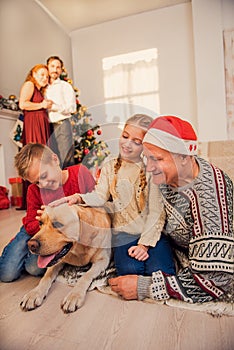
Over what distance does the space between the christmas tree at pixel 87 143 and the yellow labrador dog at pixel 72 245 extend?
0.12 m

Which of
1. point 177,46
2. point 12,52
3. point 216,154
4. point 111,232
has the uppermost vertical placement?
point 12,52

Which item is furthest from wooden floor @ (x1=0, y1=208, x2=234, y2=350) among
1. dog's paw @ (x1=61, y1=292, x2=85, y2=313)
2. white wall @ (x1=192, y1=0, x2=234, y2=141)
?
white wall @ (x1=192, y1=0, x2=234, y2=141)

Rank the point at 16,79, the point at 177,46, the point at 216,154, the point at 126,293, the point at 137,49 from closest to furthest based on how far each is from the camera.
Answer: the point at 126,293, the point at 137,49, the point at 216,154, the point at 177,46, the point at 16,79

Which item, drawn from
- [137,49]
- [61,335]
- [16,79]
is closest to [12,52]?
[16,79]

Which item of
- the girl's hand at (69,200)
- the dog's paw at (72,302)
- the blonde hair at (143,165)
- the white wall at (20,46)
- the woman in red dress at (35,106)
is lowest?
the dog's paw at (72,302)

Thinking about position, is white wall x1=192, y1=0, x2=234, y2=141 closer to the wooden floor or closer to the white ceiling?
the white ceiling

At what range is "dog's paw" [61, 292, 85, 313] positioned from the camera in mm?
457

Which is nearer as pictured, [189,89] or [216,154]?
[216,154]

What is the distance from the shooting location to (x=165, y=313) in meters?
0.45

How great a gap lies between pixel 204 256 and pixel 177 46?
98 centimetres

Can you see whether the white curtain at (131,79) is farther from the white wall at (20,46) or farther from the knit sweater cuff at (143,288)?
the knit sweater cuff at (143,288)

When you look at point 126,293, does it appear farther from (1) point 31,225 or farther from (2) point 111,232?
(1) point 31,225

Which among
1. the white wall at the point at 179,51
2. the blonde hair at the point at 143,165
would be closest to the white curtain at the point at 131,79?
the white wall at the point at 179,51

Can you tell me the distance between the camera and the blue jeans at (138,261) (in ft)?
1.74
